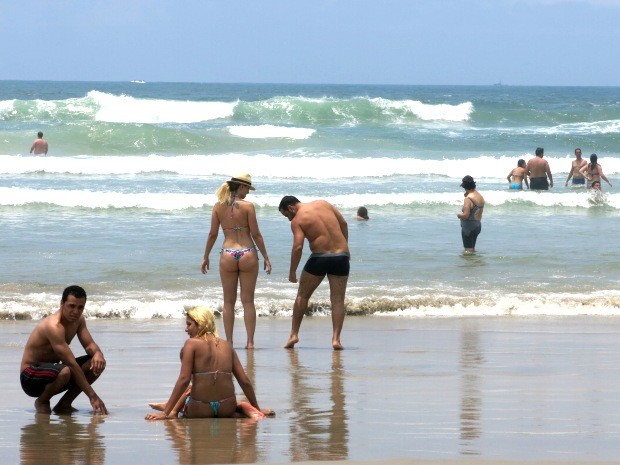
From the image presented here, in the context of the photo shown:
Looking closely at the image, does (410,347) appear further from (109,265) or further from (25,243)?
(25,243)

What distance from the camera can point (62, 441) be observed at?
5.55 metres

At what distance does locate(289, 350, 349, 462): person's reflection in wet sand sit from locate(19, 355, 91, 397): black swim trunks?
1439 millimetres

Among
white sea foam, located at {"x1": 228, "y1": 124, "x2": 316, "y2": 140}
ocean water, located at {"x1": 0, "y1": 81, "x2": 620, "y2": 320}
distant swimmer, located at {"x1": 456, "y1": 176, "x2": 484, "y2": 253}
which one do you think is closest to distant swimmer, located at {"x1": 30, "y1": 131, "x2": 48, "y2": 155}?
ocean water, located at {"x1": 0, "y1": 81, "x2": 620, "y2": 320}

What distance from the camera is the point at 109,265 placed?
1311 cm

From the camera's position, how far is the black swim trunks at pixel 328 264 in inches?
347

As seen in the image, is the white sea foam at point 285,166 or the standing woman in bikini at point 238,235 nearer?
the standing woman in bikini at point 238,235

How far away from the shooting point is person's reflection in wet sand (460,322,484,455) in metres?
5.55

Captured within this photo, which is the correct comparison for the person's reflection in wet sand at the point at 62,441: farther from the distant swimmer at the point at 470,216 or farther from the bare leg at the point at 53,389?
the distant swimmer at the point at 470,216

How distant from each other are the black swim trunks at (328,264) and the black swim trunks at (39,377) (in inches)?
115

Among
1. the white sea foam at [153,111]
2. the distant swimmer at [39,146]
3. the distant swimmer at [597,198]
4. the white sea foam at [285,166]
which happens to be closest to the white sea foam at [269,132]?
the white sea foam at [285,166]

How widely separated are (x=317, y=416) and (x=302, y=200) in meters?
15.6

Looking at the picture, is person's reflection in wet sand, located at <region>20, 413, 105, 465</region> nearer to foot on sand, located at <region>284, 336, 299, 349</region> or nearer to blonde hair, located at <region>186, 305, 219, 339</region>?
blonde hair, located at <region>186, 305, 219, 339</region>

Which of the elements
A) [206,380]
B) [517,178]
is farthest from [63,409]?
[517,178]

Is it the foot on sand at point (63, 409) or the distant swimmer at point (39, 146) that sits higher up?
the distant swimmer at point (39, 146)
